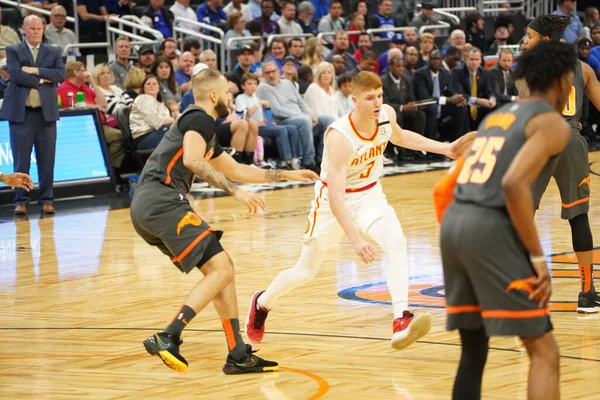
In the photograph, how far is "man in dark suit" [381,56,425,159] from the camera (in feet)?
60.4

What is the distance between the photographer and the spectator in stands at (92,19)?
1845 centimetres

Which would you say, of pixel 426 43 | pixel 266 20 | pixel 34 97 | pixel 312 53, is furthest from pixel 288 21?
pixel 34 97

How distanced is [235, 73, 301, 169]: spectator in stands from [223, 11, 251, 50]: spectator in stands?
93.3 inches

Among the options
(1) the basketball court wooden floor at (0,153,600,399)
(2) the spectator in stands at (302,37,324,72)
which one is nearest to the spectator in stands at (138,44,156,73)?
(2) the spectator in stands at (302,37,324,72)

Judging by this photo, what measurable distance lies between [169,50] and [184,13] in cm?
284

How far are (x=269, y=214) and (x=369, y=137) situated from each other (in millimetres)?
6195

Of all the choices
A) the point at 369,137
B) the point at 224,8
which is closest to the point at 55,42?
the point at 224,8

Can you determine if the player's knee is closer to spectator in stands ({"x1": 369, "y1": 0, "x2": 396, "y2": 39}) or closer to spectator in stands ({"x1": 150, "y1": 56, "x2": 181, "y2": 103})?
spectator in stands ({"x1": 150, "y1": 56, "x2": 181, "y2": 103})

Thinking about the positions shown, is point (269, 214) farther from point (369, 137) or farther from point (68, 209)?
point (369, 137)

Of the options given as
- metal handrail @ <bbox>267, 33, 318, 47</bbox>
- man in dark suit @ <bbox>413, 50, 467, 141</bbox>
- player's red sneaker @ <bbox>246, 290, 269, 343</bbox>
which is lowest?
man in dark suit @ <bbox>413, 50, 467, 141</bbox>

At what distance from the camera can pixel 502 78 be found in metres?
20.0

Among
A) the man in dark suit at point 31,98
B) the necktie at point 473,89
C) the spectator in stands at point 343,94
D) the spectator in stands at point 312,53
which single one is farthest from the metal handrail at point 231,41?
the man in dark suit at point 31,98

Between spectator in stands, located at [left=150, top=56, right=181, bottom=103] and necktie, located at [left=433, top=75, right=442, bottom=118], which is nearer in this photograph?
spectator in stands, located at [left=150, top=56, right=181, bottom=103]

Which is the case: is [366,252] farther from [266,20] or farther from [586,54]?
[586,54]
